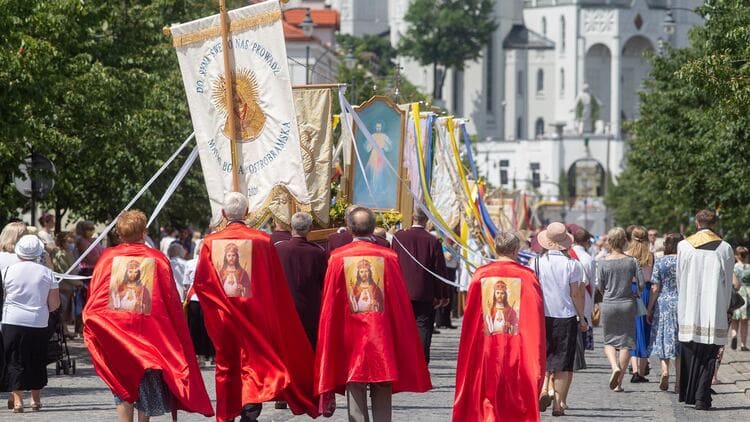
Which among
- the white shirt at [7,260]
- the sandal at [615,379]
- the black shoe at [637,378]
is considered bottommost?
the black shoe at [637,378]

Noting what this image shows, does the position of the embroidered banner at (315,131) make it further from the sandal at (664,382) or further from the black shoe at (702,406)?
the black shoe at (702,406)

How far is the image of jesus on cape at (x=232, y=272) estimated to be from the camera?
13094mm

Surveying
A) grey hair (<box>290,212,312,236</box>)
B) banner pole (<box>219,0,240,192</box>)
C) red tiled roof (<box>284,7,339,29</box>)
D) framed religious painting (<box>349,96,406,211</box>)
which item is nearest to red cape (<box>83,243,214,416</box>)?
grey hair (<box>290,212,312,236</box>)

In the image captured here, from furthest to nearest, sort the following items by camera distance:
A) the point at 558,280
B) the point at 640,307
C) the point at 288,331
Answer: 1. the point at 640,307
2. the point at 558,280
3. the point at 288,331

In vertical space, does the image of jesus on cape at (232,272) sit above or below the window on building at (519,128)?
above

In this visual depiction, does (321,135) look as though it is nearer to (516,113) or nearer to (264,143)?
(264,143)

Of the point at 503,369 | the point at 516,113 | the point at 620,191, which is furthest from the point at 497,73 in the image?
the point at 503,369

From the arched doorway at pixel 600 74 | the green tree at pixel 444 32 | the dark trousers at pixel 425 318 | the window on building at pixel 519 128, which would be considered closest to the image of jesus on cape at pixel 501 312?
the dark trousers at pixel 425 318

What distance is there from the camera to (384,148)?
24891mm

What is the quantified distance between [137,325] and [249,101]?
168 inches

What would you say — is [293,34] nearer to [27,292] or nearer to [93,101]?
[93,101]

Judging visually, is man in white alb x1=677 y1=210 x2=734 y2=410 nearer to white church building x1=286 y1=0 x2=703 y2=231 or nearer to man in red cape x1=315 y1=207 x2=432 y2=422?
man in red cape x1=315 y1=207 x2=432 y2=422

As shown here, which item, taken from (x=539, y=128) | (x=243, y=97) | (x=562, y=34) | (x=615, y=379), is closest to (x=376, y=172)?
(x=615, y=379)

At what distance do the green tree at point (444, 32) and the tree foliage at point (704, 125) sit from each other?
97734 millimetres
